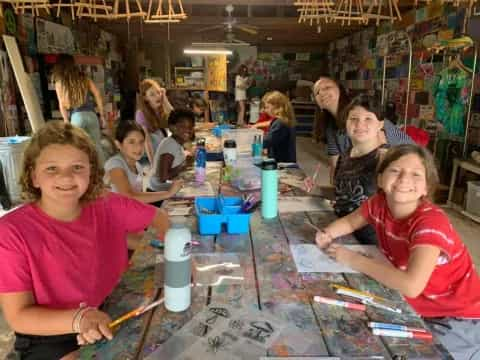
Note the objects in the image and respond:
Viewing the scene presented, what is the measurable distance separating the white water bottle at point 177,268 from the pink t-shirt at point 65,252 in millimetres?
370

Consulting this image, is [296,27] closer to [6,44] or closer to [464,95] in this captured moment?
[464,95]

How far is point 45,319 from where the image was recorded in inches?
40.4

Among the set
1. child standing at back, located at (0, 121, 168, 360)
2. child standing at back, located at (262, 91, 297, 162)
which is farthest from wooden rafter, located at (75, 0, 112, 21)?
child standing at back, located at (262, 91, 297, 162)

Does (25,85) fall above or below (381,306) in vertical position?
above

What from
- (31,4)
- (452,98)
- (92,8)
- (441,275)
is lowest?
(441,275)

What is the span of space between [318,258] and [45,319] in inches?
33.5

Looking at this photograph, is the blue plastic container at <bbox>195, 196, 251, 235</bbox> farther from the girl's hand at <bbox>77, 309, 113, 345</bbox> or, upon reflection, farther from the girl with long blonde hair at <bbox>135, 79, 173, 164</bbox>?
the girl with long blonde hair at <bbox>135, 79, 173, 164</bbox>

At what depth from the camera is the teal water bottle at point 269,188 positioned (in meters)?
1.74

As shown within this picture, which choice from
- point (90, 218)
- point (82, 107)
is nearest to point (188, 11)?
point (82, 107)

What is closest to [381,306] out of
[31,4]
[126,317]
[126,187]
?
[126,317]

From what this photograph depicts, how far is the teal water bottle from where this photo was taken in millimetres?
1738

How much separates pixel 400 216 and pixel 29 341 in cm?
130

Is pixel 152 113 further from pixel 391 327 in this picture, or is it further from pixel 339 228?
→ pixel 391 327

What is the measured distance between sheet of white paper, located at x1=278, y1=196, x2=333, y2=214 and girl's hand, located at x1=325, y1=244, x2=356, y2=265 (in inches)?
20.2
